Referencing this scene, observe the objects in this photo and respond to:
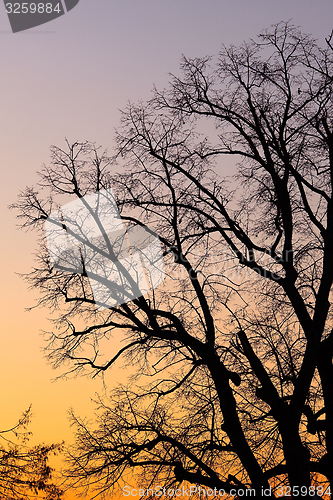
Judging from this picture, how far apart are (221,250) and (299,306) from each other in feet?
8.49

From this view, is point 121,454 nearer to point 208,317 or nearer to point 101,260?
point 208,317

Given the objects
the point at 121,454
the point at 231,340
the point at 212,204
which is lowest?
the point at 121,454

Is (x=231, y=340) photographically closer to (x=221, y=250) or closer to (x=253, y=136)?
(x=221, y=250)

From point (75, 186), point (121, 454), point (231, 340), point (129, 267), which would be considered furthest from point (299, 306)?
point (75, 186)

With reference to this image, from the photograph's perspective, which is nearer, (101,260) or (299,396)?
(299,396)

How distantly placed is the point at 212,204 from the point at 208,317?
3118 mm

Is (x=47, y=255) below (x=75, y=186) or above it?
below

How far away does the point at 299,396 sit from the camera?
34.0 ft

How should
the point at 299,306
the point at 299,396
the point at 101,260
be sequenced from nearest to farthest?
the point at 299,396 < the point at 299,306 < the point at 101,260

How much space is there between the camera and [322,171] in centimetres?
1241

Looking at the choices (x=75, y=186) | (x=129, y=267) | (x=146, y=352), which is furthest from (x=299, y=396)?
(x=75, y=186)

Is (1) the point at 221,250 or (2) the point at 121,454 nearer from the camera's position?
(2) the point at 121,454

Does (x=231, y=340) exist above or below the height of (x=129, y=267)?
below

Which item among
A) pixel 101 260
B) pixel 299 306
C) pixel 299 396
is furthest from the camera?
pixel 101 260
